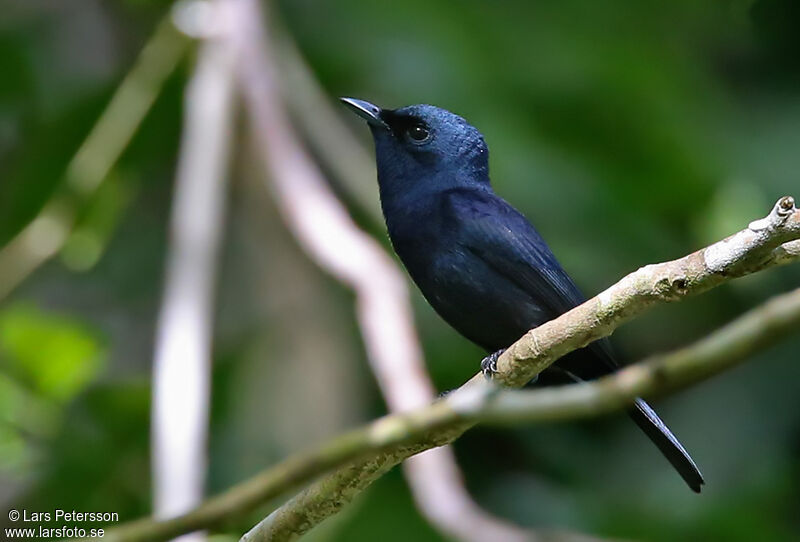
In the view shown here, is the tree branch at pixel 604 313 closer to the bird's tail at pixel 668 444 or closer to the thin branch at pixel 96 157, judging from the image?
the bird's tail at pixel 668 444

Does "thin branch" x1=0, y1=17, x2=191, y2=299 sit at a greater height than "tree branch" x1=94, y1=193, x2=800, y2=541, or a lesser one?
greater

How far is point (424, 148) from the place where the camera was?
365cm

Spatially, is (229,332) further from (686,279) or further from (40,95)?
(686,279)

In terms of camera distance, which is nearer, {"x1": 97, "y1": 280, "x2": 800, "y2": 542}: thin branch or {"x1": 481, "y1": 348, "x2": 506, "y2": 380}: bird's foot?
{"x1": 97, "y1": 280, "x2": 800, "y2": 542}: thin branch

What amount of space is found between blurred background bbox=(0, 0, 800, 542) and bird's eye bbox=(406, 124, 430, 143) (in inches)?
43.5

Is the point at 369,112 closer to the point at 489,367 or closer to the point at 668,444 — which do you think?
the point at 489,367

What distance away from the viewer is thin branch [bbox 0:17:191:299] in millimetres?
4777

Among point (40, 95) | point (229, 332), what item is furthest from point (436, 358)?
point (40, 95)

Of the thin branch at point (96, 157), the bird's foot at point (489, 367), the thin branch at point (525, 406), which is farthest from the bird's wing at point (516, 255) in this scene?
the thin branch at point (96, 157)

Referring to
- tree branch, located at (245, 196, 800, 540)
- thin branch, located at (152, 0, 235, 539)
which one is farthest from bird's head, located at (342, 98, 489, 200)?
tree branch, located at (245, 196, 800, 540)

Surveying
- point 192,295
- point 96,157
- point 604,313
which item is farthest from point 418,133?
point 96,157

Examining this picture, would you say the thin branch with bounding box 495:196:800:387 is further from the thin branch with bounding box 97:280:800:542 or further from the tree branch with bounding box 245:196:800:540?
the thin branch with bounding box 97:280:800:542

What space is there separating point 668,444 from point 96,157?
3.11 m

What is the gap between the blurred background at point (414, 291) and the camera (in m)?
4.52
